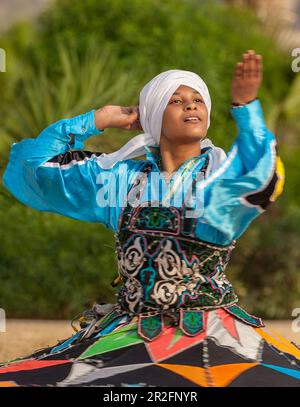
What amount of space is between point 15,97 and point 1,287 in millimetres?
3350

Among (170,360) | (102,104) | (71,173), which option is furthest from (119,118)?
(102,104)

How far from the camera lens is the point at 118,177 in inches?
180

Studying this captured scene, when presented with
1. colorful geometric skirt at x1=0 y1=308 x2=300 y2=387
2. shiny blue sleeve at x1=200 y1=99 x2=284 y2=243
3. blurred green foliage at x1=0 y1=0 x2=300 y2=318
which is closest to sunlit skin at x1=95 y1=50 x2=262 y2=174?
shiny blue sleeve at x1=200 y1=99 x2=284 y2=243

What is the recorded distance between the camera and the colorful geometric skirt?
12.5 ft

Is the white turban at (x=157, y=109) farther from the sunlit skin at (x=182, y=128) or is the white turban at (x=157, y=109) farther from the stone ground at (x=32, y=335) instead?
the stone ground at (x=32, y=335)

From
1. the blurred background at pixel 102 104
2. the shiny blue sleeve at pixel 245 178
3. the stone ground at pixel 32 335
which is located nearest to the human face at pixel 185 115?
the shiny blue sleeve at pixel 245 178

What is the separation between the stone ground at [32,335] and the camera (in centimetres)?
771

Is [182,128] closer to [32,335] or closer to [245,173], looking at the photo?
[245,173]

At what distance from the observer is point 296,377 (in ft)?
12.8

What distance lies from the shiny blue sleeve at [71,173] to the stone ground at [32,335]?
2.97m

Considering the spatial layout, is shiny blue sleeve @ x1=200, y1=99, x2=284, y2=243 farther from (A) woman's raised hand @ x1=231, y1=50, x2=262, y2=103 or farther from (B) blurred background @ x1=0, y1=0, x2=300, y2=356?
(B) blurred background @ x1=0, y1=0, x2=300, y2=356

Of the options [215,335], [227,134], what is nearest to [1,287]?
[227,134]
